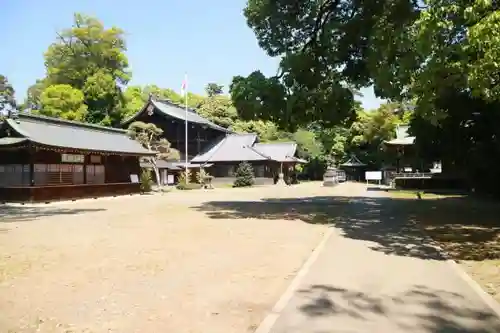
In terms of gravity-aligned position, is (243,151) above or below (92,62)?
below

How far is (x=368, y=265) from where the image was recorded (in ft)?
26.6

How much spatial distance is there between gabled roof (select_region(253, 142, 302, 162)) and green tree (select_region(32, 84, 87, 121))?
2142cm

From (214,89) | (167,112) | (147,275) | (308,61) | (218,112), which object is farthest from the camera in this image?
(214,89)

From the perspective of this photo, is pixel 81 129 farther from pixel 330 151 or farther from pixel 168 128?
pixel 330 151

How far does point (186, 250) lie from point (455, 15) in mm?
7556

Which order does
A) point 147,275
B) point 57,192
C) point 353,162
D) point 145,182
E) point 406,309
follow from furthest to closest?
point 353,162 < point 145,182 < point 57,192 < point 147,275 < point 406,309

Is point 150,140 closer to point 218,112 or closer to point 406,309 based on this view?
point 218,112

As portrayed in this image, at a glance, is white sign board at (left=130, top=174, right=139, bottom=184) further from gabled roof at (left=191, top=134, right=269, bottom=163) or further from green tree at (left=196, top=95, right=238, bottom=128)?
green tree at (left=196, top=95, right=238, bottom=128)

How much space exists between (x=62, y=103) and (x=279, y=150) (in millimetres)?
26569

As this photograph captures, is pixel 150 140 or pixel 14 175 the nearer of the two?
pixel 14 175

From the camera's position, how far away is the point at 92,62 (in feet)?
192

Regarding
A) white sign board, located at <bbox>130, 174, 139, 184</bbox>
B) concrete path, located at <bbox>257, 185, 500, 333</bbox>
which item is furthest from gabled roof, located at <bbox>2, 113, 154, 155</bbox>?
concrete path, located at <bbox>257, 185, 500, 333</bbox>

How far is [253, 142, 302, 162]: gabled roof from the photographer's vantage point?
5641cm

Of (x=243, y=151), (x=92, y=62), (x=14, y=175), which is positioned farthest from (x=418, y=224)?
(x=92, y=62)
